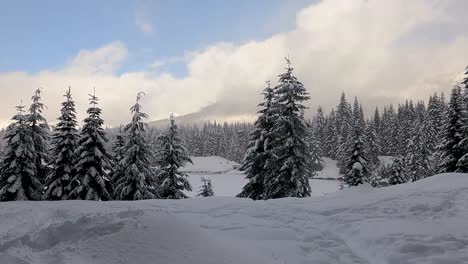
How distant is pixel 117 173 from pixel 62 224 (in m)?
18.1

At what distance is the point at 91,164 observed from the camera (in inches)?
959

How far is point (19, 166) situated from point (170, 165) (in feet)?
35.3

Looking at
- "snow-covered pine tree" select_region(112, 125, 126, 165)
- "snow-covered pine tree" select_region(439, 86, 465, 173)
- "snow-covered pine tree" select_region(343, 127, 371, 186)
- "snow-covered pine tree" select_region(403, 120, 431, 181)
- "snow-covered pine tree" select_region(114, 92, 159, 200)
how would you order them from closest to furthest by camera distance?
"snow-covered pine tree" select_region(114, 92, 159, 200), "snow-covered pine tree" select_region(112, 125, 126, 165), "snow-covered pine tree" select_region(439, 86, 465, 173), "snow-covered pine tree" select_region(343, 127, 371, 186), "snow-covered pine tree" select_region(403, 120, 431, 181)

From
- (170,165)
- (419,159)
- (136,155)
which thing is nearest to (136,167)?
(136,155)

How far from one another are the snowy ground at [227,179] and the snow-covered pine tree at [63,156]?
28266 millimetres

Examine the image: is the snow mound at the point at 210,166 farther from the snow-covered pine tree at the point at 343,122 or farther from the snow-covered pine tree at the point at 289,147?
the snow-covered pine tree at the point at 289,147

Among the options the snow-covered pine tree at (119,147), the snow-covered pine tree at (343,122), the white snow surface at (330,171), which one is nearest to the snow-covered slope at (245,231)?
the snow-covered pine tree at (119,147)

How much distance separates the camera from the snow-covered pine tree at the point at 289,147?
25.6 m

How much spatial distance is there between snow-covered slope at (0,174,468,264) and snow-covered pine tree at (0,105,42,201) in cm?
1266

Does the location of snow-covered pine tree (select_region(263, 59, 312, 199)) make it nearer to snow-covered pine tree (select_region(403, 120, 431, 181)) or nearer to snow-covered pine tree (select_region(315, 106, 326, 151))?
snow-covered pine tree (select_region(403, 120, 431, 181))

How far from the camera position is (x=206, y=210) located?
12680 mm

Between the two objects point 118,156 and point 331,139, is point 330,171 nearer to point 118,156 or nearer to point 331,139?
point 331,139

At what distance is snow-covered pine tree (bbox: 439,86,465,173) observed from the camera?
31.8 meters

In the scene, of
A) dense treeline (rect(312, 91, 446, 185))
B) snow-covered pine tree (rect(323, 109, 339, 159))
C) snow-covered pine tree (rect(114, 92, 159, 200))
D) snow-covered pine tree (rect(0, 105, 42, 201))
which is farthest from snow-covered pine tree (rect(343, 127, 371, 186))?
snow-covered pine tree (rect(323, 109, 339, 159))
